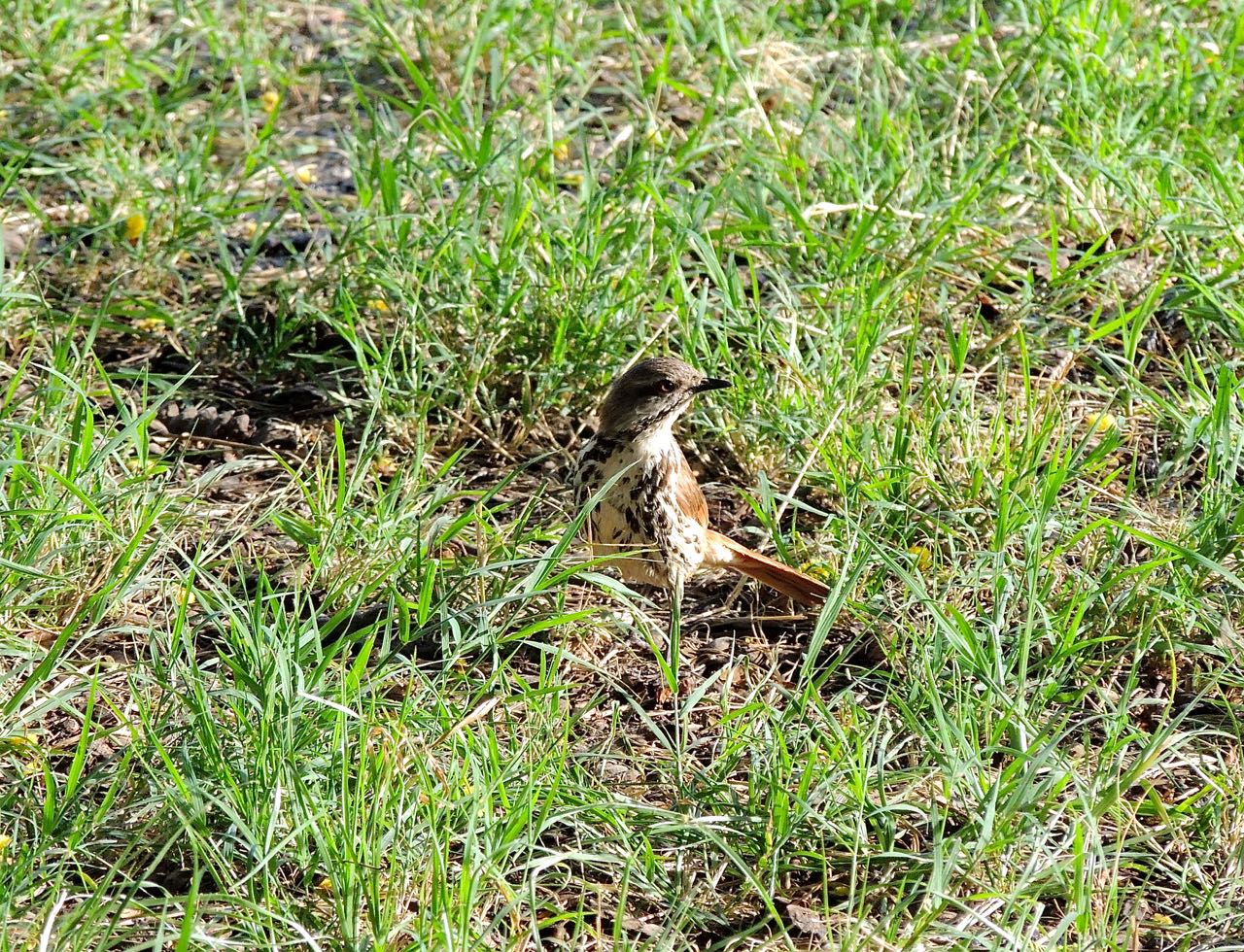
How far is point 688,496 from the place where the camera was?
4.73 m

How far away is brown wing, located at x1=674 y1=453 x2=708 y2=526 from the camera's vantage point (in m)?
4.71

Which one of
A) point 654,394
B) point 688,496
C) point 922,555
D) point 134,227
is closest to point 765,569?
point 688,496

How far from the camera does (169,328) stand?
551cm

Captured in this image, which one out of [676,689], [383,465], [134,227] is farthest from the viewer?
[134,227]

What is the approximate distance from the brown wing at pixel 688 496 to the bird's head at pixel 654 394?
0.16 m

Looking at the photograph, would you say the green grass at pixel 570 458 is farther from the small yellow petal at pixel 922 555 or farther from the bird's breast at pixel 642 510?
the bird's breast at pixel 642 510

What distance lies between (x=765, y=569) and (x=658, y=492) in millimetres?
382

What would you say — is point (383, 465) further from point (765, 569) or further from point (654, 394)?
point (765, 569)

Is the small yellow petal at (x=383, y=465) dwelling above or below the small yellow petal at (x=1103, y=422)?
below

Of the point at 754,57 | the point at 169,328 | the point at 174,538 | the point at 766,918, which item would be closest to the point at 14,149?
the point at 169,328

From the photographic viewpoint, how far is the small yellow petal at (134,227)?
570 cm

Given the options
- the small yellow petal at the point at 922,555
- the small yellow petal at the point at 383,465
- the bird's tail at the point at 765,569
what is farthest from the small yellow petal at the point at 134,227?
the small yellow petal at the point at 922,555

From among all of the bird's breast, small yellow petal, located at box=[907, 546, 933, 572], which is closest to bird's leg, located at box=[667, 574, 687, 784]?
the bird's breast

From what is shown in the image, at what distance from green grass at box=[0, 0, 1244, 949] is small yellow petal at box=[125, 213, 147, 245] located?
0.05 ft
